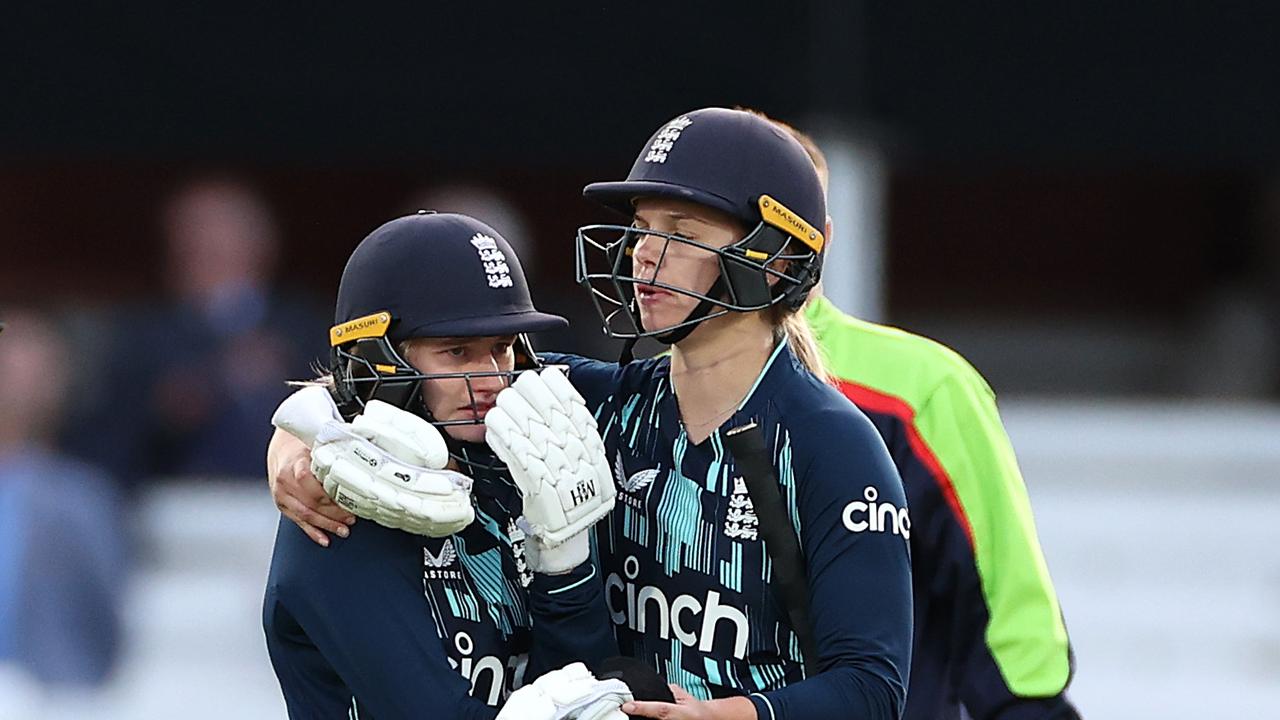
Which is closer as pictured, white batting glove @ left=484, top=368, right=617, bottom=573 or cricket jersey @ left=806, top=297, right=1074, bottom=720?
white batting glove @ left=484, top=368, right=617, bottom=573

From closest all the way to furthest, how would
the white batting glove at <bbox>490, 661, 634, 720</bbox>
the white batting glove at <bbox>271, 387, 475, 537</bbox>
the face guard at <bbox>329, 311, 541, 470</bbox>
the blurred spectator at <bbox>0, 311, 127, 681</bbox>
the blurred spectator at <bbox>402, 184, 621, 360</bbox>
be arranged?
the white batting glove at <bbox>490, 661, 634, 720</bbox>
the white batting glove at <bbox>271, 387, 475, 537</bbox>
the face guard at <bbox>329, 311, 541, 470</bbox>
the blurred spectator at <bbox>0, 311, 127, 681</bbox>
the blurred spectator at <bbox>402, 184, 621, 360</bbox>

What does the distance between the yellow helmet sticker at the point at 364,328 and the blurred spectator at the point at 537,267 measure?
134 inches

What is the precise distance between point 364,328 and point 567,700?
696mm

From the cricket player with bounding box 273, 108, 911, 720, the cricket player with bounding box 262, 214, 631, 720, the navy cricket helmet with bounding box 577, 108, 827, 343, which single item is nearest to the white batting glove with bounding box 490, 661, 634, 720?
the cricket player with bounding box 262, 214, 631, 720

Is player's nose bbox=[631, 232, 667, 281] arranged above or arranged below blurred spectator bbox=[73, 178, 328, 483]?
above

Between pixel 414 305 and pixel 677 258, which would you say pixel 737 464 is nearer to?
pixel 677 258

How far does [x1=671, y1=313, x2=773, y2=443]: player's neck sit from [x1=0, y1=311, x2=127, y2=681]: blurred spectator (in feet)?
11.6

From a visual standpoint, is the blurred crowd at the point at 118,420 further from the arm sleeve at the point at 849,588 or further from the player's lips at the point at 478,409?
the arm sleeve at the point at 849,588

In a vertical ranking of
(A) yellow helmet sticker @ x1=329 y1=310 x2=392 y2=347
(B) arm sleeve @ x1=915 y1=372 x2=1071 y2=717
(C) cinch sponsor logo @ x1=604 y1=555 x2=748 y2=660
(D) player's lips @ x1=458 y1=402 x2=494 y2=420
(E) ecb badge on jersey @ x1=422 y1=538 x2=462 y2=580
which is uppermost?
(A) yellow helmet sticker @ x1=329 y1=310 x2=392 y2=347

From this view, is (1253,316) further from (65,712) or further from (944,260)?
(65,712)

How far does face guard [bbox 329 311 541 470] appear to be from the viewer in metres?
3.02

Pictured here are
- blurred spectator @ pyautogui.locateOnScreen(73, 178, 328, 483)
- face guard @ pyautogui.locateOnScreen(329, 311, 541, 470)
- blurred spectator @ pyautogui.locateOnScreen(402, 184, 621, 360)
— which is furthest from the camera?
blurred spectator @ pyautogui.locateOnScreen(402, 184, 621, 360)

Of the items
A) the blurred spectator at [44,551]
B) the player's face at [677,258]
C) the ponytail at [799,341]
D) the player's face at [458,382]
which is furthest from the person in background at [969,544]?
the blurred spectator at [44,551]

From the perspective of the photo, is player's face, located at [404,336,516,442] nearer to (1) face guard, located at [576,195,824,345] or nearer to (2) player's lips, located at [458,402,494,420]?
(2) player's lips, located at [458,402,494,420]
